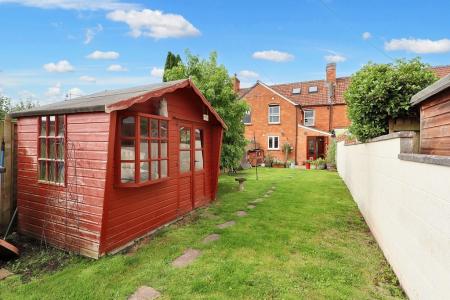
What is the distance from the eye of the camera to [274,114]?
2366 centimetres

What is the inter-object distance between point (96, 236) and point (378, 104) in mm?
6237

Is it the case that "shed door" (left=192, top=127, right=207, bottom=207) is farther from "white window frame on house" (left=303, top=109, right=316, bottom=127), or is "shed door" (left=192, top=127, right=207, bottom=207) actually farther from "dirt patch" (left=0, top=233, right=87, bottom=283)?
"white window frame on house" (left=303, top=109, right=316, bottom=127)

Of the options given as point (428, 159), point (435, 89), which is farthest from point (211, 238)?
point (435, 89)

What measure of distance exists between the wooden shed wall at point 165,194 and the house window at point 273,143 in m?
15.5

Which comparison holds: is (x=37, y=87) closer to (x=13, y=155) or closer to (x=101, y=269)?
(x=13, y=155)

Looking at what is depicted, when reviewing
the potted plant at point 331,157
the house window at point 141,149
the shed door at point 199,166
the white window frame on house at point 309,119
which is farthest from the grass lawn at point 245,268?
the white window frame on house at point 309,119

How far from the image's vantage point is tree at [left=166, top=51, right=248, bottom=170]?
11469 mm

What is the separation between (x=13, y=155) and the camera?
569 centimetres

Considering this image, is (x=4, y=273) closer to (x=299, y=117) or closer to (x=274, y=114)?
(x=274, y=114)

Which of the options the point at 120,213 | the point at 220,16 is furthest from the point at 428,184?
the point at 220,16

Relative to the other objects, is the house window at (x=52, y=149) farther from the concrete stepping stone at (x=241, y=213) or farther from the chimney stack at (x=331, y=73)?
the chimney stack at (x=331, y=73)

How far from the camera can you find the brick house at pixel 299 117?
22.4 m

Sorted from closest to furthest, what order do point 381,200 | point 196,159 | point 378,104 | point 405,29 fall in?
point 381,200 < point 378,104 < point 196,159 < point 405,29

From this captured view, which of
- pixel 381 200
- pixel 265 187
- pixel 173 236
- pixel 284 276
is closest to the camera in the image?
pixel 284 276
